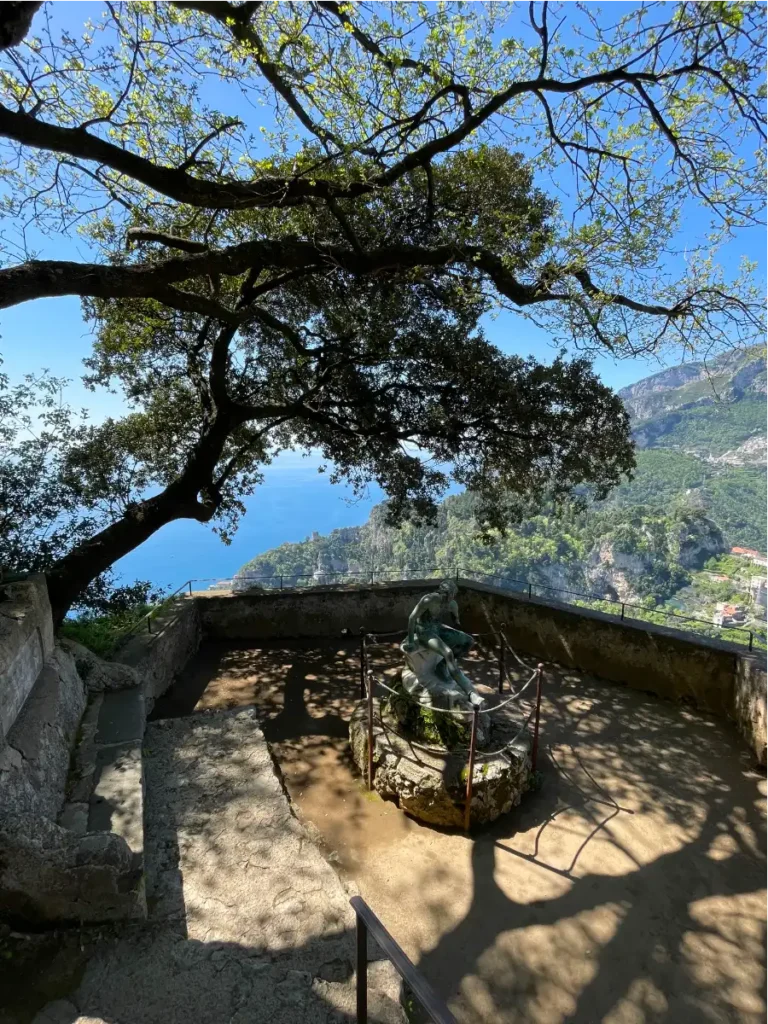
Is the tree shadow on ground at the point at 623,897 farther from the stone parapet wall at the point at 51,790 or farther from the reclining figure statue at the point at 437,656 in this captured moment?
the stone parapet wall at the point at 51,790

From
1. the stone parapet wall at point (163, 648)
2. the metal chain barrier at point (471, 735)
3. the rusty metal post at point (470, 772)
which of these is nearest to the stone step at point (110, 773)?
the stone parapet wall at point (163, 648)

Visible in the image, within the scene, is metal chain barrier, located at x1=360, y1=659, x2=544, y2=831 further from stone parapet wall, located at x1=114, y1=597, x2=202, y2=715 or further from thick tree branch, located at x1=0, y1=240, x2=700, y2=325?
thick tree branch, located at x1=0, y1=240, x2=700, y2=325

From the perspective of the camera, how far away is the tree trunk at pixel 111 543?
639 cm

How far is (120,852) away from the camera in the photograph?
2.75 metres

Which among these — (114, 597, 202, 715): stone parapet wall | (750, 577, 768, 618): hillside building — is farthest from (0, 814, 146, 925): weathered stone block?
(750, 577, 768, 618): hillside building

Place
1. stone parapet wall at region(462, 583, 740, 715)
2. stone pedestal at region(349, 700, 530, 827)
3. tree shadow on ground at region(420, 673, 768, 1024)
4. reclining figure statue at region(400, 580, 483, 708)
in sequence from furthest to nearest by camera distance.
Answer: stone parapet wall at region(462, 583, 740, 715)
reclining figure statue at region(400, 580, 483, 708)
stone pedestal at region(349, 700, 530, 827)
tree shadow on ground at region(420, 673, 768, 1024)

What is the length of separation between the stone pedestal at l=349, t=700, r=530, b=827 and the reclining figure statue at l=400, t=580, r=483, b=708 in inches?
17.9

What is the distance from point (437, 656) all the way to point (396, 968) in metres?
3.44

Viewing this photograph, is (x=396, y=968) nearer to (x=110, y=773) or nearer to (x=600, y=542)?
(x=110, y=773)

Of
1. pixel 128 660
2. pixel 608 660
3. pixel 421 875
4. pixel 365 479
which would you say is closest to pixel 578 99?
pixel 365 479

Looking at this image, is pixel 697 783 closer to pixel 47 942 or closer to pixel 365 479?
pixel 47 942

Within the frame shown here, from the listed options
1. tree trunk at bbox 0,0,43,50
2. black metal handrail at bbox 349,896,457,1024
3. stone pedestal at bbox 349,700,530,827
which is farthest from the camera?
stone pedestal at bbox 349,700,530,827

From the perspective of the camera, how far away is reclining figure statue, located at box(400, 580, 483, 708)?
5.01m

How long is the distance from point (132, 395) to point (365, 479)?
4.21 metres
